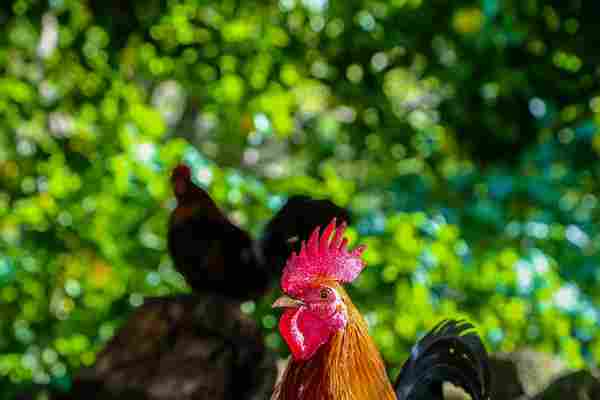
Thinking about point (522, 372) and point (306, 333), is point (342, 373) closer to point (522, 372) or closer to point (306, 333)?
point (306, 333)

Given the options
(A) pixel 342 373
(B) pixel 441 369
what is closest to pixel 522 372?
(B) pixel 441 369

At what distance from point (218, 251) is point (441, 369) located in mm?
988

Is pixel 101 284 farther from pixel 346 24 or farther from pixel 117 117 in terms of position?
pixel 346 24

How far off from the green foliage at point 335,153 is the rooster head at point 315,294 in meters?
1.44

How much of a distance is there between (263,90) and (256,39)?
0.25m

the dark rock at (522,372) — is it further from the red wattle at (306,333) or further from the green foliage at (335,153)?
the red wattle at (306,333)

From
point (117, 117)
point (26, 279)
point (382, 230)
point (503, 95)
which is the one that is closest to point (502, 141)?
point (503, 95)

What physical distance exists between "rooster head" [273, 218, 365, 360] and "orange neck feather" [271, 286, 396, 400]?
0.02 metres

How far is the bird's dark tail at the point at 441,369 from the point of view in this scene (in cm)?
225

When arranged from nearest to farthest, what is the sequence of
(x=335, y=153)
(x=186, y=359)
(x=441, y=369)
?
(x=441, y=369) → (x=186, y=359) → (x=335, y=153)

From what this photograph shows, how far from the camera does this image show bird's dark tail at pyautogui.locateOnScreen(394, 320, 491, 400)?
2.25 meters

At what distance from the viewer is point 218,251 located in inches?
116

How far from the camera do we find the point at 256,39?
4.04 metres

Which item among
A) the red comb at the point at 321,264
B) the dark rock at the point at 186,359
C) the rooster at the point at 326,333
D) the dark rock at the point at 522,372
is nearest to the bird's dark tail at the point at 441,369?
the rooster at the point at 326,333
